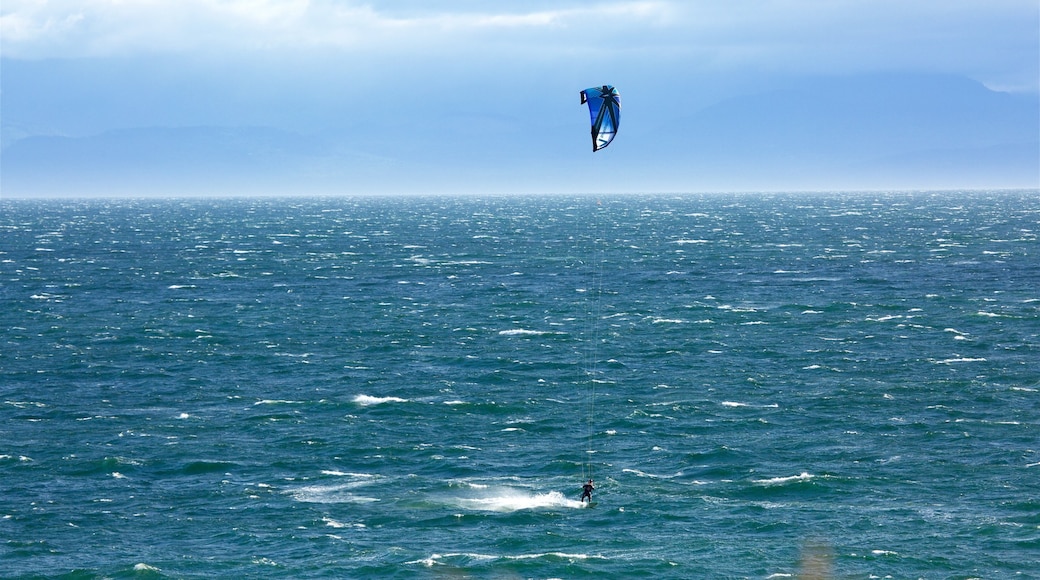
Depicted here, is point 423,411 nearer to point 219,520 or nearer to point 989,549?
point 219,520

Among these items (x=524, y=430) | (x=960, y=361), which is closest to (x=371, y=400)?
(x=524, y=430)

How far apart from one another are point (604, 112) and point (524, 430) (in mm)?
17182

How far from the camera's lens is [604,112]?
53.8m

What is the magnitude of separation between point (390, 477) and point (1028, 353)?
44782 millimetres

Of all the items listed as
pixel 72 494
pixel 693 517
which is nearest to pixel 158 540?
pixel 72 494

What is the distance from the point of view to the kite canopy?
53.4 meters

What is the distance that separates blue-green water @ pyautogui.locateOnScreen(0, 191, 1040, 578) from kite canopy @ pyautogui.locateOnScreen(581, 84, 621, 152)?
14641 millimetres

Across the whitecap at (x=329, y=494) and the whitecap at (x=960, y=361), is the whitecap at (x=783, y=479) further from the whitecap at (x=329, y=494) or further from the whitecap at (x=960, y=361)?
the whitecap at (x=960, y=361)

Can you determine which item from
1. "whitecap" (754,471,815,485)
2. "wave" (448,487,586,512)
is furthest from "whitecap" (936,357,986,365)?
"wave" (448,487,586,512)

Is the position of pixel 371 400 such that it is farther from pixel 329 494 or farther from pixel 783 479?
pixel 783 479

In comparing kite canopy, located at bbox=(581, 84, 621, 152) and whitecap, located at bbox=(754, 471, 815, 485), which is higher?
kite canopy, located at bbox=(581, 84, 621, 152)

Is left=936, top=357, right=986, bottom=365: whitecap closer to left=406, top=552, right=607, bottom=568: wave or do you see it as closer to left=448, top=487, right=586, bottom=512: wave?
left=448, top=487, right=586, bottom=512: wave

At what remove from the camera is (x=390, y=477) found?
54719mm

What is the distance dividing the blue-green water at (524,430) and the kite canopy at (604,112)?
14641 mm
